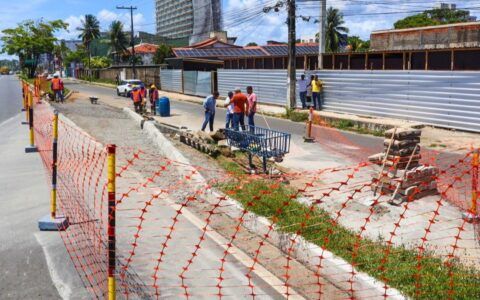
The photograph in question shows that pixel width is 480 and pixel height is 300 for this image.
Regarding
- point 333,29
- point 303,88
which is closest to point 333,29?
point 333,29

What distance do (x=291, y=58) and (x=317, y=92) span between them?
222 cm

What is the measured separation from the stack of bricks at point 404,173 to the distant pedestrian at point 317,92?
1361cm

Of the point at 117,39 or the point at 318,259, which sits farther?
the point at 117,39

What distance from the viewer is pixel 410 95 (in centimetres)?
1875

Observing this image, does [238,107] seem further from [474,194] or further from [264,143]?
[474,194]

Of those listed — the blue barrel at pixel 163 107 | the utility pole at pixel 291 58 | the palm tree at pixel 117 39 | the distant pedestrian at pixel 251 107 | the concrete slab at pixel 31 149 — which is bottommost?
the concrete slab at pixel 31 149

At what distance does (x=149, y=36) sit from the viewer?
136375mm

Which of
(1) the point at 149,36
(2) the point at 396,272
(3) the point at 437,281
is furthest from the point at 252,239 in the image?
(1) the point at 149,36

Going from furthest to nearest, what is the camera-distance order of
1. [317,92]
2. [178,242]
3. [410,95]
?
1. [317,92]
2. [410,95]
3. [178,242]

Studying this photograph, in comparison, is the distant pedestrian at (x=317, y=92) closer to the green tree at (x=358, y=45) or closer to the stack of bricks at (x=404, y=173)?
the stack of bricks at (x=404, y=173)

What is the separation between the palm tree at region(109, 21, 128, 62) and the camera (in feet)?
285

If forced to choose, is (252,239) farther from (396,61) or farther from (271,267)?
(396,61)

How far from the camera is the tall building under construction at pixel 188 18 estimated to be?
149 meters

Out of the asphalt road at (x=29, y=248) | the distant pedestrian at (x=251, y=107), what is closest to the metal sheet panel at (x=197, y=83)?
the distant pedestrian at (x=251, y=107)
